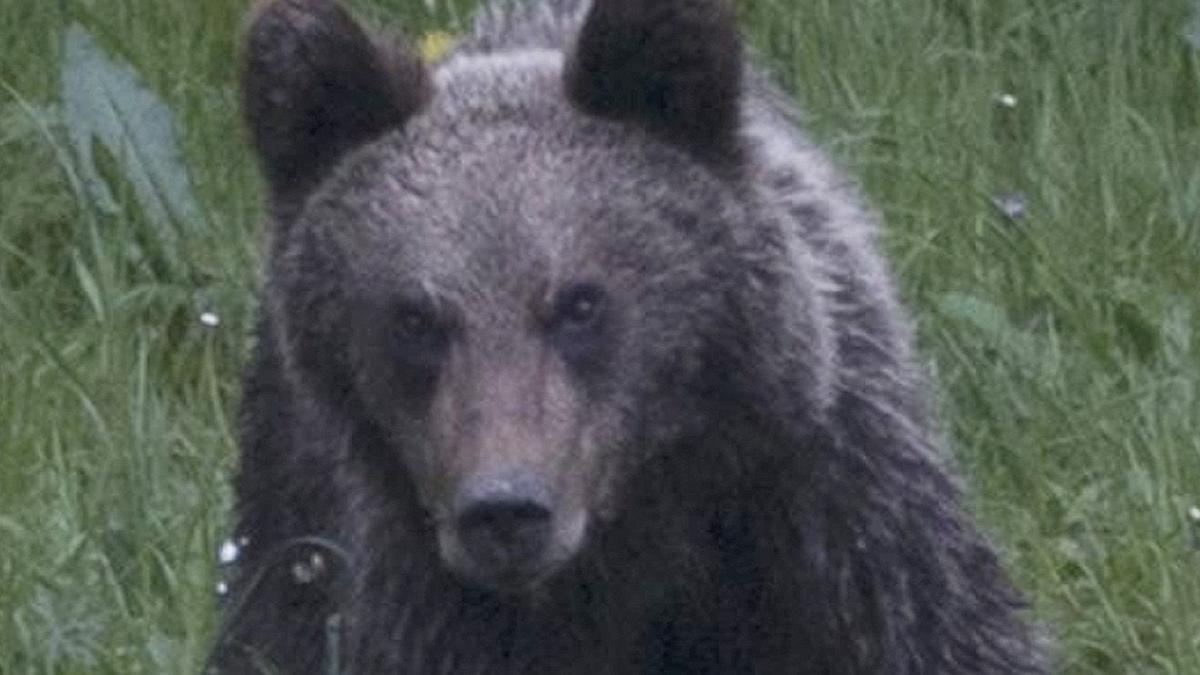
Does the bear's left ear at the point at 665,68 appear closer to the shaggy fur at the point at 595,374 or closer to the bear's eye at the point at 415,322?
the shaggy fur at the point at 595,374

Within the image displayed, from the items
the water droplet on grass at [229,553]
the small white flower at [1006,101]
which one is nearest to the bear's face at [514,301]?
the water droplet on grass at [229,553]

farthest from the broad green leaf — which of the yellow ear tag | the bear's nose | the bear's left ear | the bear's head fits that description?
the bear's nose

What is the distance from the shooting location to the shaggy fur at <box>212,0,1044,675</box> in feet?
22.0

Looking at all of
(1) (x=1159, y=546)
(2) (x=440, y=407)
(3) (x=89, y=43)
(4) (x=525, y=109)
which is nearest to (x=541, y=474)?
(2) (x=440, y=407)

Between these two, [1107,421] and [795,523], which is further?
[1107,421]

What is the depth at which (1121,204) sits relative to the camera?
8992 mm

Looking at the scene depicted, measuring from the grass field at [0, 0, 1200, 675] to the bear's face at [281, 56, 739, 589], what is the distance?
36.6 inches

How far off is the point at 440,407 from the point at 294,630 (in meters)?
0.89

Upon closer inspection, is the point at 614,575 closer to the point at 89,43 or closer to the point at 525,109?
the point at 525,109

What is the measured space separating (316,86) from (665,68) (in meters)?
0.50

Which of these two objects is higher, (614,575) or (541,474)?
(541,474)

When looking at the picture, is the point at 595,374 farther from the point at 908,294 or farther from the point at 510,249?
the point at 908,294

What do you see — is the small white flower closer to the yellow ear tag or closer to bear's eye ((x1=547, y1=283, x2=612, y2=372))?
the yellow ear tag

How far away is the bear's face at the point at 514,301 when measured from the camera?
655 cm
